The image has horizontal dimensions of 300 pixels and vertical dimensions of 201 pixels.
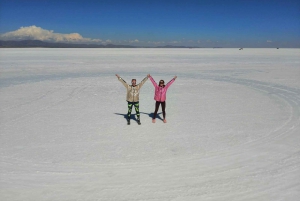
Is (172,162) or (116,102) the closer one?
(172,162)

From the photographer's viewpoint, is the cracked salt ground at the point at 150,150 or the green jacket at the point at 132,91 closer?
the cracked salt ground at the point at 150,150

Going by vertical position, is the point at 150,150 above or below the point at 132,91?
below

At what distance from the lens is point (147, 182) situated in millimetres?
4332

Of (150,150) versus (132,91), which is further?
(132,91)

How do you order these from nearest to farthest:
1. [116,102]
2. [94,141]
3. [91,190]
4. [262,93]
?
1. [91,190]
2. [94,141]
3. [116,102]
4. [262,93]

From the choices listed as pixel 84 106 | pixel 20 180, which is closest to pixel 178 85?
pixel 84 106

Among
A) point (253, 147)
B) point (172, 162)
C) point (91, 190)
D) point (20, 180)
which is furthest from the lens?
point (253, 147)

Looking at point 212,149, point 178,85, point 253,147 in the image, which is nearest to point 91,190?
point 212,149

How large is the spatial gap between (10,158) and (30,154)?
0.36 metres

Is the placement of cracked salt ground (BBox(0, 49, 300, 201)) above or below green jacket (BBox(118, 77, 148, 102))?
below

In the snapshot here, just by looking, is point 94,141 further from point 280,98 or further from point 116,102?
point 280,98

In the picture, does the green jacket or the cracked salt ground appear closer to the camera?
the cracked salt ground

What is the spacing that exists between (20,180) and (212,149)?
11.8 feet

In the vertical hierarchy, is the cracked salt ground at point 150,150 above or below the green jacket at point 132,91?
below
